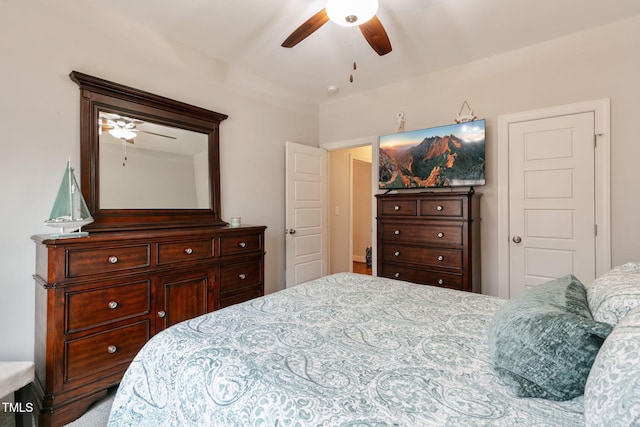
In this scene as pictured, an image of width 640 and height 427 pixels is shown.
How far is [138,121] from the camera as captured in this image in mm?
2531

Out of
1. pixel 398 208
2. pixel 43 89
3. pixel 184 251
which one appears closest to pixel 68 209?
pixel 184 251

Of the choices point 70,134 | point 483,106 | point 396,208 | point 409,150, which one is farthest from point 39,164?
point 483,106

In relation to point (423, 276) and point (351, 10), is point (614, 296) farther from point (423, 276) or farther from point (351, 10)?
point (423, 276)

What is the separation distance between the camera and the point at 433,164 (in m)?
3.27

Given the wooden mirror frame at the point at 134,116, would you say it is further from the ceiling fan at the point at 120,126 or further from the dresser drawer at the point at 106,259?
the dresser drawer at the point at 106,259

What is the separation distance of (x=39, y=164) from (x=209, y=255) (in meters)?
1.27

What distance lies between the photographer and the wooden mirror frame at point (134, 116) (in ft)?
7.30

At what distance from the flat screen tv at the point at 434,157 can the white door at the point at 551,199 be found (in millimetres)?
327

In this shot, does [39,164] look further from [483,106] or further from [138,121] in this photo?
[483,106]

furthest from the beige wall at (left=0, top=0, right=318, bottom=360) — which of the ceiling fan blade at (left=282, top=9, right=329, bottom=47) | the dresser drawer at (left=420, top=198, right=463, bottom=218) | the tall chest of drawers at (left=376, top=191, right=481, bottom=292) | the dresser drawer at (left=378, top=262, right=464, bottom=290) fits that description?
the dresser drawer at (left=378, top=262, right=464, bottom=290)

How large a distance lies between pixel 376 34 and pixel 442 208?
1.62 metres

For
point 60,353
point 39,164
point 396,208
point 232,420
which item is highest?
point 39,164

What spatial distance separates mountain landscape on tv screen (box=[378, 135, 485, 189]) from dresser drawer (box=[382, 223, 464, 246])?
1.92 feet

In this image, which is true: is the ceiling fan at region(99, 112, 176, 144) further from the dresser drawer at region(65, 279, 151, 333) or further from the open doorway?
the open doorway
